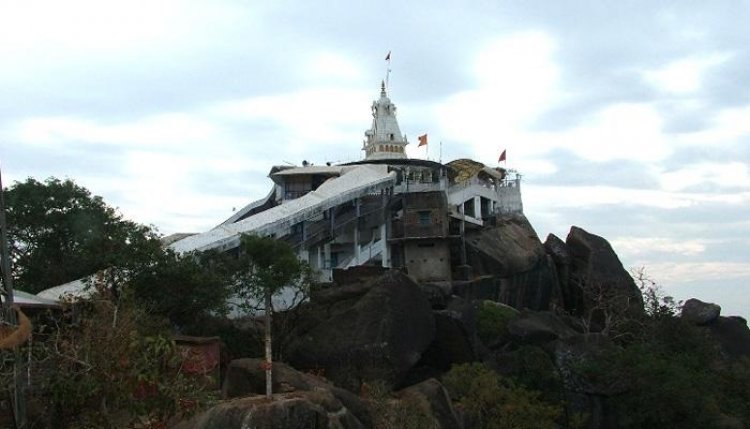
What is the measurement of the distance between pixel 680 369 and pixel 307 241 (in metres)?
22.9

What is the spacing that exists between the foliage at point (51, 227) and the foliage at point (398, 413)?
14344mm

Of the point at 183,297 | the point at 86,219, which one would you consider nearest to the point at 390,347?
the point at 183,297

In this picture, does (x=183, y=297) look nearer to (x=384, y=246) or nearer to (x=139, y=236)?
(x=139, y=236)

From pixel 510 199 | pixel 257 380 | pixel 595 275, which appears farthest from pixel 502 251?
pixel 257 380

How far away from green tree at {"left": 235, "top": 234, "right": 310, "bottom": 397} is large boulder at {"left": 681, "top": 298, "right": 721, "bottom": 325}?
21.5 m

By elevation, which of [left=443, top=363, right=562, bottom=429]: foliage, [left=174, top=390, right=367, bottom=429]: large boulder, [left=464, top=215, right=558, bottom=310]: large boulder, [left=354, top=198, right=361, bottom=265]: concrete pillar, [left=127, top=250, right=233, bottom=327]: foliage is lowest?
[left=443, top=363, right=562, bottom=429]: foliage

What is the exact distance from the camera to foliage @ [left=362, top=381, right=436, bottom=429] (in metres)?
20.8

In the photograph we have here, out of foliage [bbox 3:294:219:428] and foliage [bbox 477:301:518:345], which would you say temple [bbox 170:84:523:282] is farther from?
foliage [bbox 3:294:219:428]

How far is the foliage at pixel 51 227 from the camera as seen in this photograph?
1305 inches

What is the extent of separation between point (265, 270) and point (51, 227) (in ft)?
32.8

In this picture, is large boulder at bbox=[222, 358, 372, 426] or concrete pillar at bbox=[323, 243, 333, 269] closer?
large boulder at bbox=[222, 358, 372, 426]

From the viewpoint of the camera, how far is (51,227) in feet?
112

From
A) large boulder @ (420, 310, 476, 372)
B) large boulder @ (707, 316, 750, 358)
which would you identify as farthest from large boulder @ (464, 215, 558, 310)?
large boulder @ (420, 310, 476, 372)

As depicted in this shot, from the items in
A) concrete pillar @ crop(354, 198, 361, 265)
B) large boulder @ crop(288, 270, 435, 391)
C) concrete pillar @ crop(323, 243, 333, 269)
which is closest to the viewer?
large boulder @ crop(288, 270, 435, 391)
